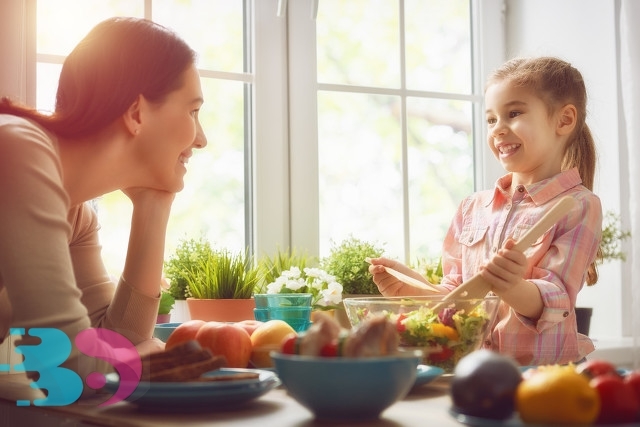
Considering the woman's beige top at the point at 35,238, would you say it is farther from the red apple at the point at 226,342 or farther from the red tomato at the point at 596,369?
the red tomato at the point at 596,369

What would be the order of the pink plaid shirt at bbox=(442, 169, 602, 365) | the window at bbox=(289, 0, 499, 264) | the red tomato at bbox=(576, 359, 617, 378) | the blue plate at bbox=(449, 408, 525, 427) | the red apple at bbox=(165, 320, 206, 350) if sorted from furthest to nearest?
the window at bbox=(289, 0, 499, 264), the pink plaid shirt at bbox=(442, 169, 602, 365), the red apple at bbox=(165, 320, 206, 350), the red tomato at bbox=(576, 359, 617, 378), the blue plate at bbox=(449, 408, 525, 427)

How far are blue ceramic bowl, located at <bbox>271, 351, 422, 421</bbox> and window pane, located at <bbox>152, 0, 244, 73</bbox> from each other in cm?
156

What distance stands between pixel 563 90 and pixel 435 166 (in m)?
0.73

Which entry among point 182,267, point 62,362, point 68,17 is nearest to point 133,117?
point 62,362

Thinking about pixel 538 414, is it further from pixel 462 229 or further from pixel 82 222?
pixel 462 229

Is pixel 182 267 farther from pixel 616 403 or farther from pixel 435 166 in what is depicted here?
pixel 616 403

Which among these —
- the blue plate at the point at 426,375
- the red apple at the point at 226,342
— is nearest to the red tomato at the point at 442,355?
the blue plate at the point at 426,375

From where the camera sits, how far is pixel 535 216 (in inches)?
67.9

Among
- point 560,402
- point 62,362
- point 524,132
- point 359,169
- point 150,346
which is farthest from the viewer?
point 359,169

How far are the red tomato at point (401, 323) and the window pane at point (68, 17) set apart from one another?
127cm

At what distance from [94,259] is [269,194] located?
0.84 meters

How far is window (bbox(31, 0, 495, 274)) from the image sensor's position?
2.17 meters

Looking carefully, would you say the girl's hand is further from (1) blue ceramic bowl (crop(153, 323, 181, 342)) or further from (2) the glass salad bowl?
(1) blue ceramic bowl (crop(153, 323, 181, 342))

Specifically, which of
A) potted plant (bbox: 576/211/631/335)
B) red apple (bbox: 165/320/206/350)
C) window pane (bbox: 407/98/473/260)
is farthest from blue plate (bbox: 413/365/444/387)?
window pane (bbox: 407/98/473/260)
